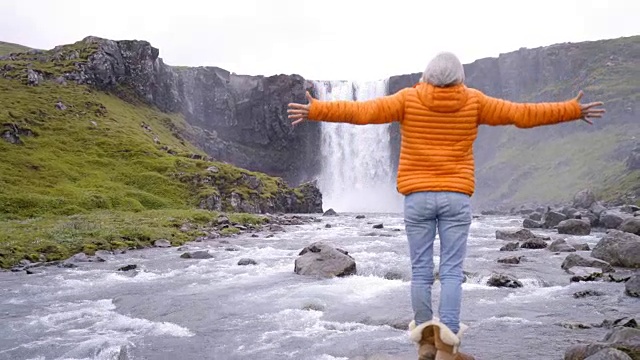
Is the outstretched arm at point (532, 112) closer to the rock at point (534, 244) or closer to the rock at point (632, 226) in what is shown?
the rock at point (534, 244)

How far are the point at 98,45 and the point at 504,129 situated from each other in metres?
119

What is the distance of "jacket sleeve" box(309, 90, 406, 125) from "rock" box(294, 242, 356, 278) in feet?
49.3

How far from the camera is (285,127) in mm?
146000

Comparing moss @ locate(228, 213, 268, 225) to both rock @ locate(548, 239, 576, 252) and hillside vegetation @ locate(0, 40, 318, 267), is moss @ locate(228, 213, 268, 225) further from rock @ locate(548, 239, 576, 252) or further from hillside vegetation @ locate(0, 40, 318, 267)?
rock @ locate(548, 239, 576, 252)

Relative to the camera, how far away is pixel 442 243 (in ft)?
22.5

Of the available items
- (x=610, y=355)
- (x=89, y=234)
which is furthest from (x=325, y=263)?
(x=89, y=234)

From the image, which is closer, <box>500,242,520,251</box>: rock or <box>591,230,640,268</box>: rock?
<box>591,230,640,268</box>: rock

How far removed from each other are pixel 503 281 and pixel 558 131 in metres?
142

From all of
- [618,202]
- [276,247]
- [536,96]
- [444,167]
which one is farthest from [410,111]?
[536,96]

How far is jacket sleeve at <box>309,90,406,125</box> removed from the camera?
6.89 meters

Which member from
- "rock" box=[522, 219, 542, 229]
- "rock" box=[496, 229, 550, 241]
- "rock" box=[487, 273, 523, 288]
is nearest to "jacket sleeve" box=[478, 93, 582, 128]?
"rock" box=[487, 273, 523, 288]

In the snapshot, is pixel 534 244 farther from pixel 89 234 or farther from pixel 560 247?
pixel 89 234

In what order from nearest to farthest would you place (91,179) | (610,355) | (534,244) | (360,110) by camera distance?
(360,110) < (610,355) < (534,244) < (91,179)

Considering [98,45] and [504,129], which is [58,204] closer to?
[98,45]
